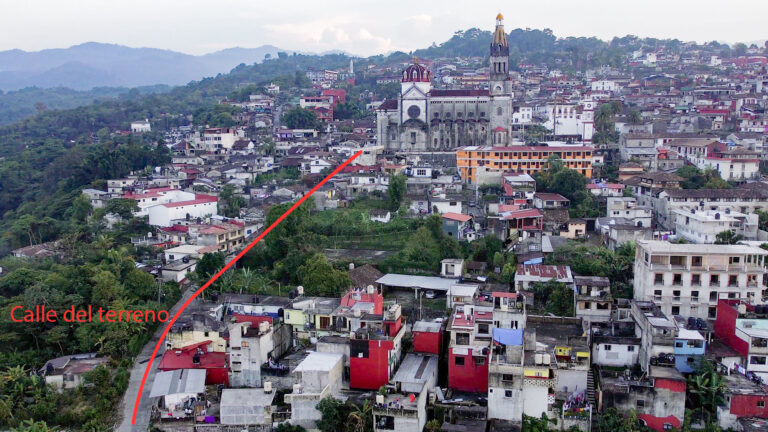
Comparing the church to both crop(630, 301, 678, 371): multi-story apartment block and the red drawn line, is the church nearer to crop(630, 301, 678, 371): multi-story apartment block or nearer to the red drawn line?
the red drawn line

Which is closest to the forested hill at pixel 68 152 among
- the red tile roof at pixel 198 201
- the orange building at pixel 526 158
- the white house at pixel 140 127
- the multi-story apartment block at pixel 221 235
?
the white house at pixel 140 127

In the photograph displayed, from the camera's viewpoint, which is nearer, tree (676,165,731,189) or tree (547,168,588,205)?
tree (547,168,588,205)

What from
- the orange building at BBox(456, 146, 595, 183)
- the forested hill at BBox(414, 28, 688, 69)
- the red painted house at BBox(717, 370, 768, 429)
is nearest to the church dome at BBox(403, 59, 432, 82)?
the orange building at BBox(456, 146, 595, 183)

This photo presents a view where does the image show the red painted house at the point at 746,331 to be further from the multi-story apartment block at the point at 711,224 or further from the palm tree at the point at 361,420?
the palm tree at the point at 361,420

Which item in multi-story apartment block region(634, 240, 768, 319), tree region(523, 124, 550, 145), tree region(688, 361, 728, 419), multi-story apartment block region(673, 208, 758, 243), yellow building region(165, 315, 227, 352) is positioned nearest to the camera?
tree region(688, 361, 728, 419)

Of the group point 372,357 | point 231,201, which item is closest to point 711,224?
point 372,357

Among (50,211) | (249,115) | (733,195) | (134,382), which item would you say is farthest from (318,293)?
(249,115)
